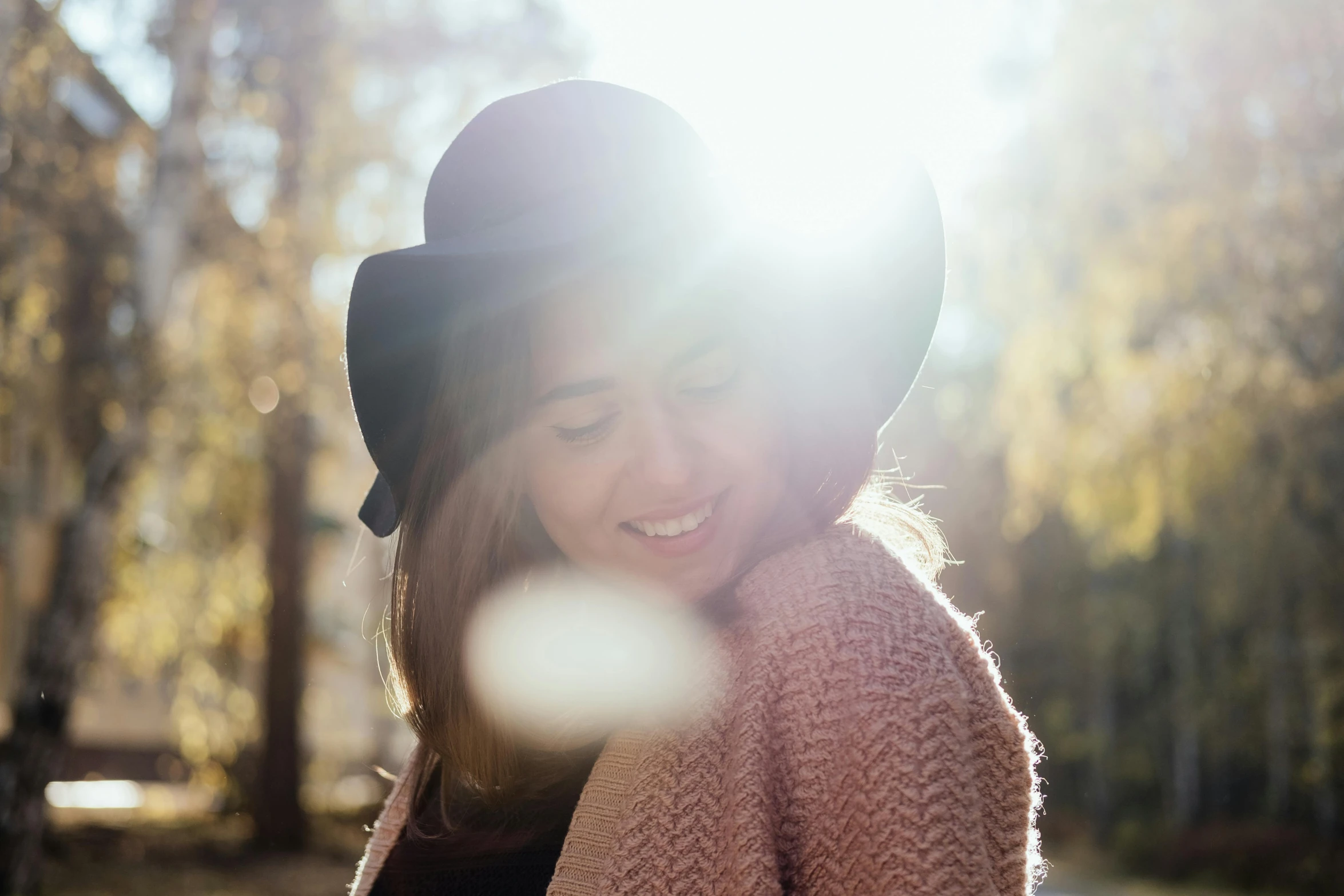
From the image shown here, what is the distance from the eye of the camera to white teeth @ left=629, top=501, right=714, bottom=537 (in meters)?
1.55

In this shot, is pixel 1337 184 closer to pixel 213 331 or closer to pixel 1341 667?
pixel 213 331

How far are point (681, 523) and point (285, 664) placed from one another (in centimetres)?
1167

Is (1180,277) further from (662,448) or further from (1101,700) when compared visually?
(1101,700)

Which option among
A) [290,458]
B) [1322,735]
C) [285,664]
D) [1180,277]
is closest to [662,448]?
[1180,277]

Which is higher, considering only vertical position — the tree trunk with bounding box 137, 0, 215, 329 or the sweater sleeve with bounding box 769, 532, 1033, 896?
the tree trunk with bounding box 137, 0, 215, 329

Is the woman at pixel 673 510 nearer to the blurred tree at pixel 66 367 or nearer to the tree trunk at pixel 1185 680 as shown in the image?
the blurred tree at pixel 66 367

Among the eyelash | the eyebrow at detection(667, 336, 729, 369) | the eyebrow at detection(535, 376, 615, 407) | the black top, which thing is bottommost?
the black top

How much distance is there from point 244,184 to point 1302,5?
741 centimetres

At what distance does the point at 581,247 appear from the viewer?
1529mm

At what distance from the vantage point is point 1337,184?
8023 mm

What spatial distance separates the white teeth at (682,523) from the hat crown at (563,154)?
42 cm

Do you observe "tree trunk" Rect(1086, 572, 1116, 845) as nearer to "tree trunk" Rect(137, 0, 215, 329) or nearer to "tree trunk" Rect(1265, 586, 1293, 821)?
"tree trunk" Rect(1265, 586, 1293, 821)

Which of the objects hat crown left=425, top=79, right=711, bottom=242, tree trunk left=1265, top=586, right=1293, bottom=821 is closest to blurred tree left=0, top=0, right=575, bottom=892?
hat crown left=425, top=79, right=711, bottom=242

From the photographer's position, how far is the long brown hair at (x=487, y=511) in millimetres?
1570
